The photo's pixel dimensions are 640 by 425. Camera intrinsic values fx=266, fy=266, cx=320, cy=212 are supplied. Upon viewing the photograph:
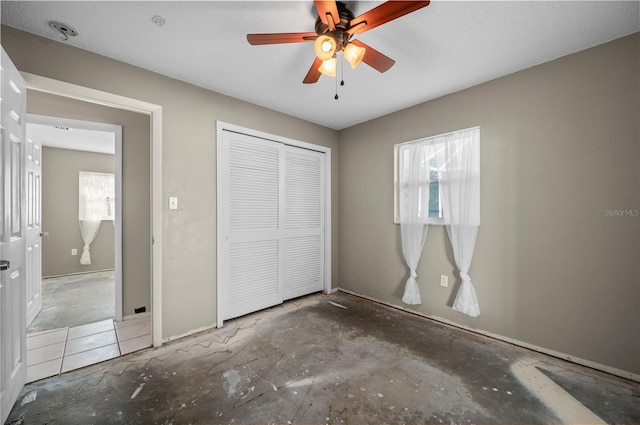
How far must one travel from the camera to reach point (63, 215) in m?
4.81

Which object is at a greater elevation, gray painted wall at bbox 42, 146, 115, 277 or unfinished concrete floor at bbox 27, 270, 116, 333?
gray painted wall at bbox 42, 146, 115, 277

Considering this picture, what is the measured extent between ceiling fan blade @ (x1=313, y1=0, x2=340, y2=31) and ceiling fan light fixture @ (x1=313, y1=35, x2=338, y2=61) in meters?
0.06

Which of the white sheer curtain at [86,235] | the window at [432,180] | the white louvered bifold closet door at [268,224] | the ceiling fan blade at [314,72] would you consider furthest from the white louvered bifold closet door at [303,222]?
the white sheer curtain at [86,235]

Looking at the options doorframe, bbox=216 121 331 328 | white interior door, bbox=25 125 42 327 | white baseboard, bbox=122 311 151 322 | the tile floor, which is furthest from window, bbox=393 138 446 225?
white interior door, bbox=25 125 42 327

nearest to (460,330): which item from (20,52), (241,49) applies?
(241,49)

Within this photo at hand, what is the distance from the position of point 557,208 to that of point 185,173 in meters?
3.24

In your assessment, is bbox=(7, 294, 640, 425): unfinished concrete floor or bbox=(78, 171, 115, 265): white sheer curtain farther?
bbox=(78, 171, 115, 265): white sheer curtain

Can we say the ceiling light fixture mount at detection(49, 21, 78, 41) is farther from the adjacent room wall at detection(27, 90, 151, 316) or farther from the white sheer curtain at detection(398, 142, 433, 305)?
the white sheer curtain at detection(398, 142, 433, 305)

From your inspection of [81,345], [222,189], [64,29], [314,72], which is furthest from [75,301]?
[314,72]

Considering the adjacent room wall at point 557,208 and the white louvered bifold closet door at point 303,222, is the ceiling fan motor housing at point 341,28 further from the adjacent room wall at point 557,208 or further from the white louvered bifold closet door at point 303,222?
the white louvered bifold closet door at point 303,222

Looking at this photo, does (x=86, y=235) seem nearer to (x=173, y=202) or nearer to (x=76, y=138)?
(x=76, y=138)

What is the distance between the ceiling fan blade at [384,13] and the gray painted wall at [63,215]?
230 inches

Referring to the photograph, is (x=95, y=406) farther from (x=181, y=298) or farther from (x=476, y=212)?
(x=476, y=212)

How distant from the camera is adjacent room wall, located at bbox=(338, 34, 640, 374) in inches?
74.2
